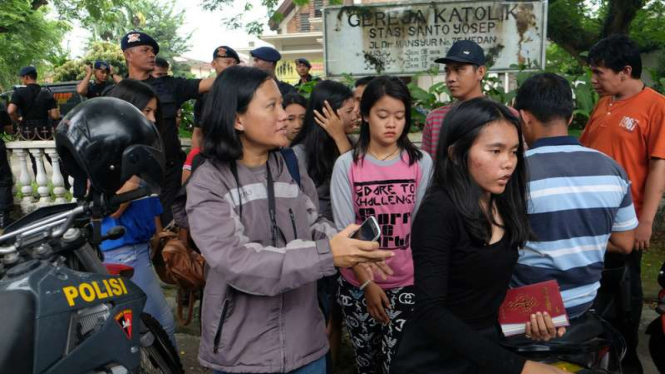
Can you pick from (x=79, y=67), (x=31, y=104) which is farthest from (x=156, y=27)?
(x=31, y=104)

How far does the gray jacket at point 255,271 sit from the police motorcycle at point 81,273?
221mm

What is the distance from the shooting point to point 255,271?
5.38 ft

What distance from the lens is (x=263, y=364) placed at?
1.83m

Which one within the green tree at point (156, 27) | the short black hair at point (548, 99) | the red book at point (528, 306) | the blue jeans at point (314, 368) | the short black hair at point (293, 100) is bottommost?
the blue jeans at point (314, 368)

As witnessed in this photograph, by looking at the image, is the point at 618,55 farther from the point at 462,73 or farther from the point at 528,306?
the point at 528,306

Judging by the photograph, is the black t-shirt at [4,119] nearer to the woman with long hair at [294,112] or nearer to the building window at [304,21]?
the woman with long hair at [294,112]

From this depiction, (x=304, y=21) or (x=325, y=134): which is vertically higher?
(x=304, y=21)

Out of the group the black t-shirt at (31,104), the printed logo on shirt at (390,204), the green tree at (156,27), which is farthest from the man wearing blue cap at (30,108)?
the green tree at (156,27)

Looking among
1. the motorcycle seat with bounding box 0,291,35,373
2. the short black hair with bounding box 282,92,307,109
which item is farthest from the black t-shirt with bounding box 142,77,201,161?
the motorcycle seat with bounding box 0,291,35,373

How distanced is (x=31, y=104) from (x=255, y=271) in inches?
360

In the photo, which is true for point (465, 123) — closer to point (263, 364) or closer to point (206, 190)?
point (206, 190)

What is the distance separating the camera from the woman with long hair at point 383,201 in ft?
8.70

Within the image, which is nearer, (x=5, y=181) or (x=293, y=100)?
(x=293, y=100)

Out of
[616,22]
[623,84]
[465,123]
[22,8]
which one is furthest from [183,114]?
[22,8]
